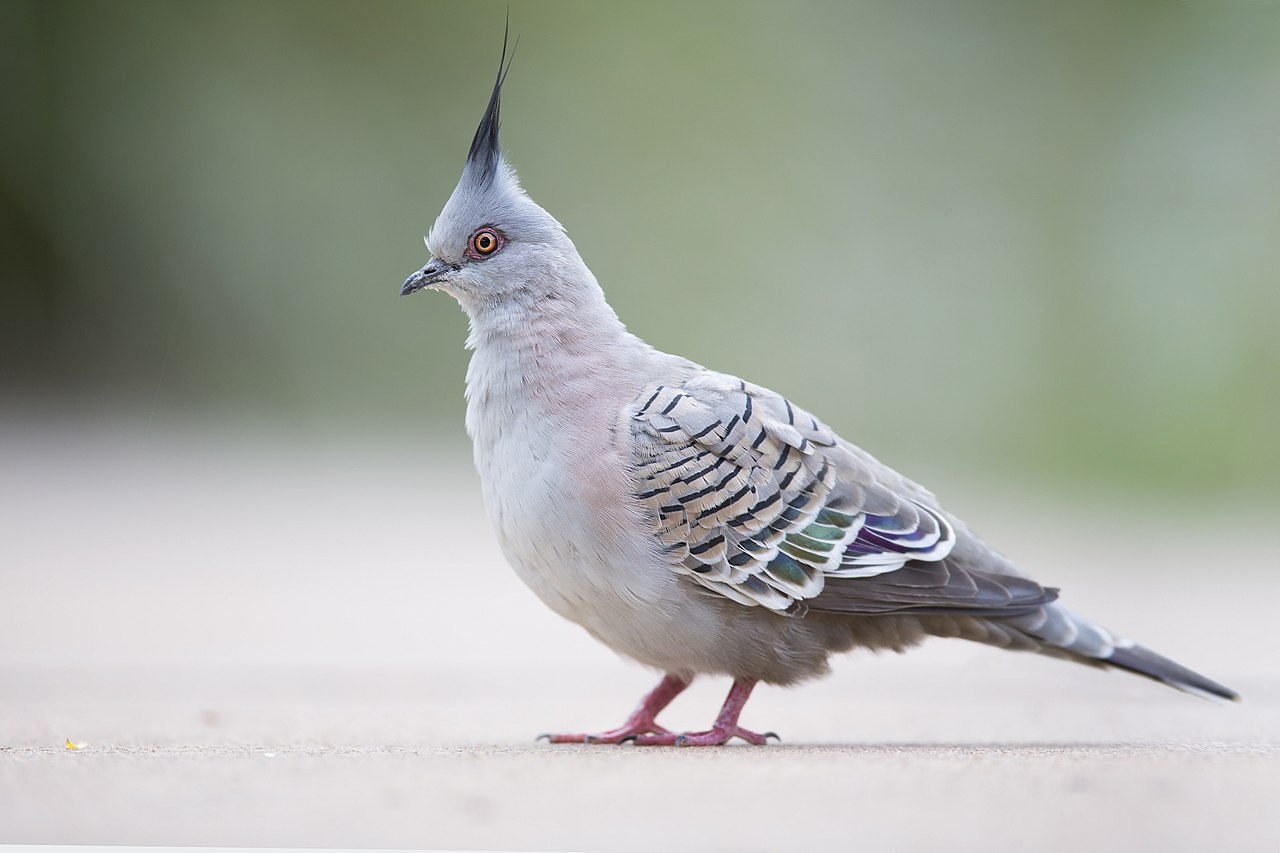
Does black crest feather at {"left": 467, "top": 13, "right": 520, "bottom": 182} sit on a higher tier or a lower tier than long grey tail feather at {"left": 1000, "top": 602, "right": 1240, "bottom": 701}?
higher

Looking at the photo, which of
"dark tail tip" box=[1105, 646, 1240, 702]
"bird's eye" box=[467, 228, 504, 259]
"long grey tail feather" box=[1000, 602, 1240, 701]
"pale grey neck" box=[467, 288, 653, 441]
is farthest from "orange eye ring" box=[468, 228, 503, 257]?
"dark tail tip" box=[1105, 646, 1240, 702]

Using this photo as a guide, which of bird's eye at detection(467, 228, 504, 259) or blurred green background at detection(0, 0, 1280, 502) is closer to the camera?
bird's eye at detection(467, 228, 504, 259)

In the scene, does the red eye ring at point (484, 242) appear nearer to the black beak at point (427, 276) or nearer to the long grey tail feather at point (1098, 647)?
the black beak at point (427, 276)

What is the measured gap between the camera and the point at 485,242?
10.4ft

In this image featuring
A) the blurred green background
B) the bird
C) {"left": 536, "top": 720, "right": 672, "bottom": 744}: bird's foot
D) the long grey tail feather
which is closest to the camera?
the bird

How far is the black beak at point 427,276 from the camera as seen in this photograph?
125 inches

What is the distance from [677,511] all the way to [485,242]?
2.90 ft

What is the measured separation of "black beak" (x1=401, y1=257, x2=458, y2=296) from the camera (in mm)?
3170

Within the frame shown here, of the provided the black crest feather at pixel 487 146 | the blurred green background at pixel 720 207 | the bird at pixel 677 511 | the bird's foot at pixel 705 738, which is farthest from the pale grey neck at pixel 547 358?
the bird's foot at pixel 705 738

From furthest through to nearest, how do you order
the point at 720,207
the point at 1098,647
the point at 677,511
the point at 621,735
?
the point at 720,207, the point at 1098,647, the point at 621,735, the point at 677,511

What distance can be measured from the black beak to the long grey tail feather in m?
1.64

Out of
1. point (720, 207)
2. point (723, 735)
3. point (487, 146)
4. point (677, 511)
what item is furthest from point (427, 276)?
point (720, 207)

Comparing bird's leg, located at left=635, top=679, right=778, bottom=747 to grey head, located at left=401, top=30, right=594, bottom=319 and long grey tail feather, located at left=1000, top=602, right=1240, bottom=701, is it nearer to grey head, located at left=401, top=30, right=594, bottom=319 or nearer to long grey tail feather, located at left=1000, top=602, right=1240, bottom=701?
long grey tail feather, located at left=1000, top=602, right=1240, bottom=701

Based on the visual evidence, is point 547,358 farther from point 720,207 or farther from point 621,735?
point 720,207
